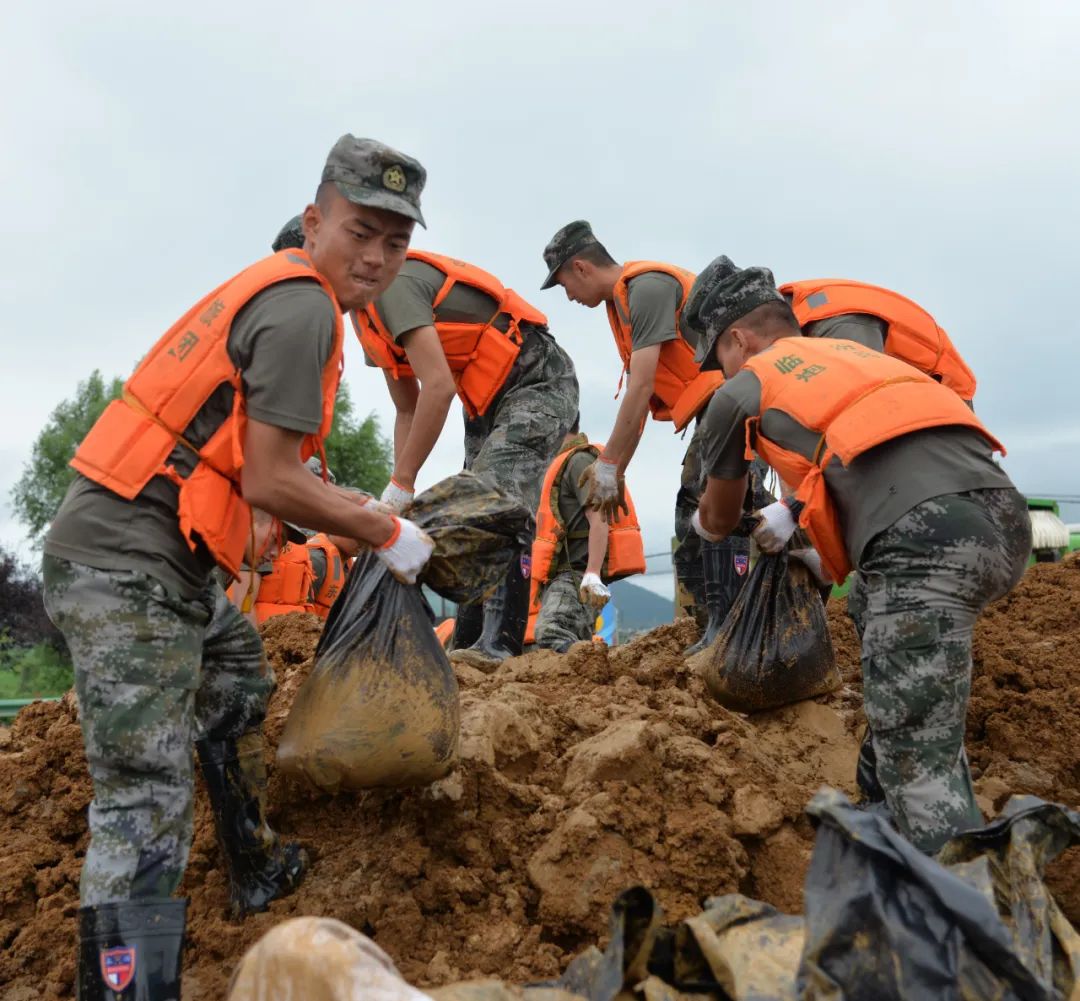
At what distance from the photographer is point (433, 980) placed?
266 centimetres

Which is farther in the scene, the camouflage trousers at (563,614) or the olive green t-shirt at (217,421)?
the camouflage trousers at (563,614)

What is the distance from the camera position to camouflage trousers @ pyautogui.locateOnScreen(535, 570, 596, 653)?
6.72 m

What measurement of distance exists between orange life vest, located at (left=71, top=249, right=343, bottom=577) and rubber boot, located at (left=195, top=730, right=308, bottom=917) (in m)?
0.79

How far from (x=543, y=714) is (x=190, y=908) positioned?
1339 mm

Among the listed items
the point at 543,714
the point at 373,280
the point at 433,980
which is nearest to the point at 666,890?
the point at 433,980

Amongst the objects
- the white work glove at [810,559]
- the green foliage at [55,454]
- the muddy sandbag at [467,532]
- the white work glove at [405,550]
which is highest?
the green foliage at [55,454]

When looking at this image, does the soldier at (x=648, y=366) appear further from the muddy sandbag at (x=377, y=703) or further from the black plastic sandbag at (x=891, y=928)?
the black plastic sandbag at (x=891, y=928)

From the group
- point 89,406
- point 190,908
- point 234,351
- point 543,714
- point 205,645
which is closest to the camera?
point 234,351

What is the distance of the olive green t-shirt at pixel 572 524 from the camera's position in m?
7.19

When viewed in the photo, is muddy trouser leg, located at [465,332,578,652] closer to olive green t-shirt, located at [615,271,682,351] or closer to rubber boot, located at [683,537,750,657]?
olive green t-shirt, located at [615,271,682,351]

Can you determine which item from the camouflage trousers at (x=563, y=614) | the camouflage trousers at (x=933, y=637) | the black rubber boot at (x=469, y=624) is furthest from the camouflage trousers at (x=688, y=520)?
the camouflage trousers at (x=933, y=637)

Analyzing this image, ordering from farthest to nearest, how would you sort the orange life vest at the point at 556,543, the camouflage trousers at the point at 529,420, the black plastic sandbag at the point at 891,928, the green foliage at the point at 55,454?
the green foliage at the point at 55,454, the orange life vest at the point at 556,543, the camouflage trousers at the point at 529,420, the black plastic sandbag at the point at 891,928

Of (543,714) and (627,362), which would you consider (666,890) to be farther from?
(627,362)

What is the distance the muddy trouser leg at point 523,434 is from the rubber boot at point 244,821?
2.21 meters
